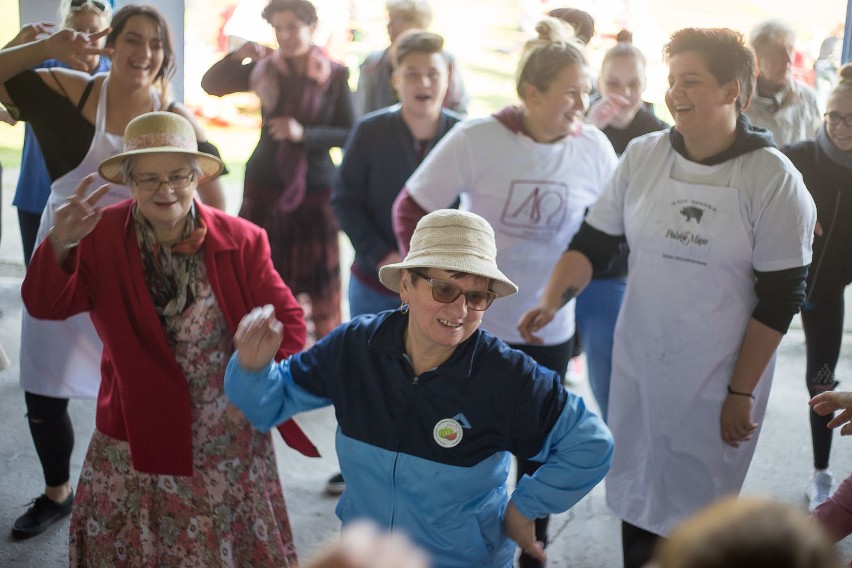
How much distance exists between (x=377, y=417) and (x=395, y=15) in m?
3.00

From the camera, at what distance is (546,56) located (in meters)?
3.08

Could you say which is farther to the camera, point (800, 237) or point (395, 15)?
point (395, 15)

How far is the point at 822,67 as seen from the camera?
562 centimetres

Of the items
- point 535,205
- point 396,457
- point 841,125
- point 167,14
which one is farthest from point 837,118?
point 167,14

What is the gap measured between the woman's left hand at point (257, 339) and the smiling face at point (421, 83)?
159 cm

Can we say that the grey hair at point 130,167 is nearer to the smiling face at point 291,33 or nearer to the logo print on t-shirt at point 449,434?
the logo print on t-shirt at point 449,434

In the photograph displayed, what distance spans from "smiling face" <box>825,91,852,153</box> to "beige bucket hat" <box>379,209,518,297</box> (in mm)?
1860

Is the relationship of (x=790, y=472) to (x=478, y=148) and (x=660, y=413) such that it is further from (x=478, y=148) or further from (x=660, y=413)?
(x=478, y=148)

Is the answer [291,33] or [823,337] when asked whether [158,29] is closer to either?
[291,33]

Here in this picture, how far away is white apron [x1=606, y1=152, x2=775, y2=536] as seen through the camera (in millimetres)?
2557

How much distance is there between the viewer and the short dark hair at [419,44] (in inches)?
143

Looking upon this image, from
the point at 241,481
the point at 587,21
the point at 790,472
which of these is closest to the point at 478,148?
the point at 241,481

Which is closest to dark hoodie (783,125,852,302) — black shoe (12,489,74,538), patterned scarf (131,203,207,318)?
patterned scarf (131,203,207,318)

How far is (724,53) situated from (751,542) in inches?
81.5
